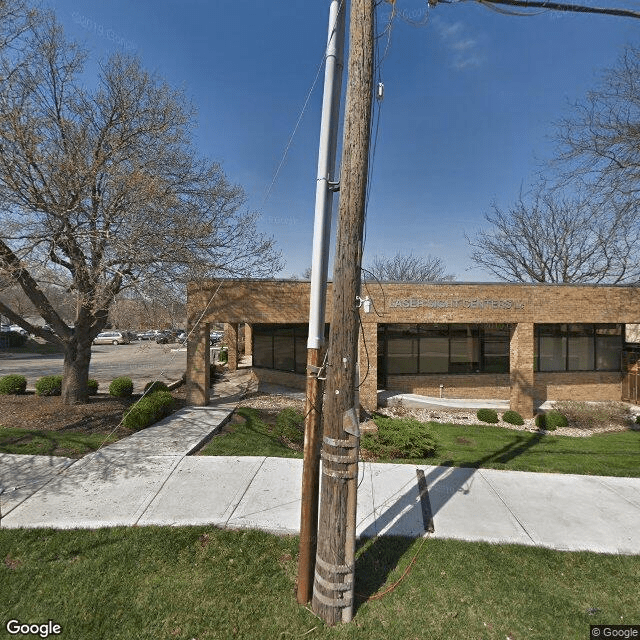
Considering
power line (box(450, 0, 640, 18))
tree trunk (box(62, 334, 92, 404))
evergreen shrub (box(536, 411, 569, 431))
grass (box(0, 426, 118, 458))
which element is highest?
power line (box(450, 0, 640, 18))

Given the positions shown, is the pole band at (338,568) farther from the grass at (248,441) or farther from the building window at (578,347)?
the building window at (578,347)

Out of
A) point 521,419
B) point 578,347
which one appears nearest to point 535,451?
point 521,419

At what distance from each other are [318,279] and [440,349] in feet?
42.0

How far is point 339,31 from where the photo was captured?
3.25 metres

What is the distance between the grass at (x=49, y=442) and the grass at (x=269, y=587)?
2.65m

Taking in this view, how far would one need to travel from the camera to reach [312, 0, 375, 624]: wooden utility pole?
119 inches

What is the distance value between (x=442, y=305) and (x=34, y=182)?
12100mm

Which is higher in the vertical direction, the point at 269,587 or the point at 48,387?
the point at 48,387

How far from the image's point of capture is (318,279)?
3240 millimetres

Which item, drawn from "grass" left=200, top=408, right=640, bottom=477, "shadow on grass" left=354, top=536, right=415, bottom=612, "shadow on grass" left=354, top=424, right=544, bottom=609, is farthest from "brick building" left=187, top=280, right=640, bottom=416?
"shadow on grass" left=354, top=536, right=415, bottom=612

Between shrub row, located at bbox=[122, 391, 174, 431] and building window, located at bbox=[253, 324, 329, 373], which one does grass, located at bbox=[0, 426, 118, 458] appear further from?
building window, located at bbox=[253, 324, 329, 373]

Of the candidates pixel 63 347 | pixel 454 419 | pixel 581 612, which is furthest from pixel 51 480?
pixel 454 419

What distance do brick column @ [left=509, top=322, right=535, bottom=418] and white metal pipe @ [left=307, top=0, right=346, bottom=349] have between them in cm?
1256

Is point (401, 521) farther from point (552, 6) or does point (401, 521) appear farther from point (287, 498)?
point (552, 6)
